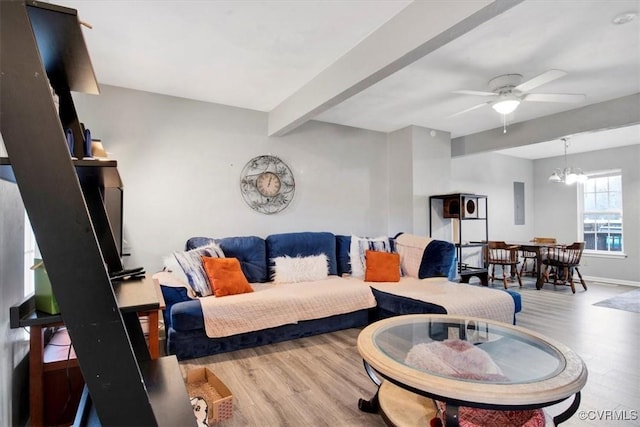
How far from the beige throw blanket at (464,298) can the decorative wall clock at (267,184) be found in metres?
1.70

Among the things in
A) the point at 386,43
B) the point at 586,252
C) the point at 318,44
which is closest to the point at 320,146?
the point at 318,44

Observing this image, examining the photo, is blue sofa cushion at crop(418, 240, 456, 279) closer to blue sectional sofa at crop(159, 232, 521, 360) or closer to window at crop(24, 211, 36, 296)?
blue sectional sofa at crop(159, 232, 521, 360)

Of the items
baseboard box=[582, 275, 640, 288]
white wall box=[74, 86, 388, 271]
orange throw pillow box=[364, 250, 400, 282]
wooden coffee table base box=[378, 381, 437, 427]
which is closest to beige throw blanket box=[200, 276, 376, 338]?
orange throw pillow box=[364, 250, 400, 282]

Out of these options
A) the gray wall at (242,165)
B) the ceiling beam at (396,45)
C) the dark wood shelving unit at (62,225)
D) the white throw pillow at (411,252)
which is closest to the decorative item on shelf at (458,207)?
the gray wall at (242,165)

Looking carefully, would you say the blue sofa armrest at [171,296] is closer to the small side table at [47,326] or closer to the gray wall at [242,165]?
the small side table at [47,326]

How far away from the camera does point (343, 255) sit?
430 centimetres

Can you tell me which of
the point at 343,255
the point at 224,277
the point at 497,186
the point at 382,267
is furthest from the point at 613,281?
the point at 224,277

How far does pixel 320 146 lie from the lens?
4672 millimetres

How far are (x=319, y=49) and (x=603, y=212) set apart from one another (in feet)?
23.0

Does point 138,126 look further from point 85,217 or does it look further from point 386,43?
point 85,217

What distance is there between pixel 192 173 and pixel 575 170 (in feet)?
20.7

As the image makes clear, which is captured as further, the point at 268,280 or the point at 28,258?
the point at 268,280

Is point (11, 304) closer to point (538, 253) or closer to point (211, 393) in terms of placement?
point (211, 393)

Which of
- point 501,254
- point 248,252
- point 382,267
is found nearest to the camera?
point 248,252
